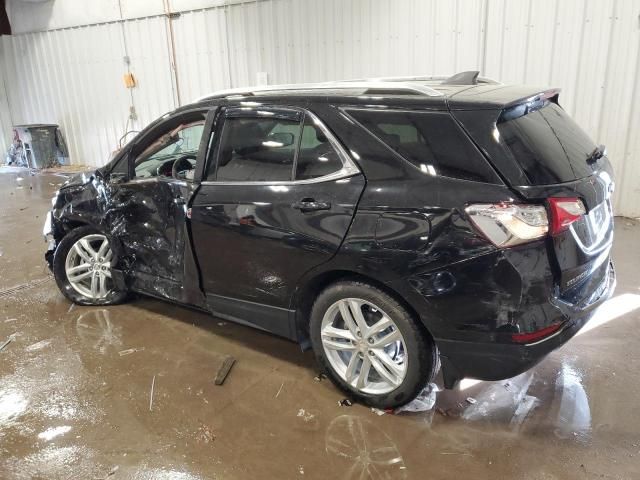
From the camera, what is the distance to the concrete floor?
2396 mm

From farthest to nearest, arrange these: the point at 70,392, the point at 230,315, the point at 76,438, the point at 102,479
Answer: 1. the point at 230,315
2. the point at 70,392
3. the point at 76,438
4. the point at 102,479

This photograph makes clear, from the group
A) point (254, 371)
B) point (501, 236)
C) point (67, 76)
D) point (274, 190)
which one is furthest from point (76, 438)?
point (67, 76)

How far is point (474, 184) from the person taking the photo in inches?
88.7

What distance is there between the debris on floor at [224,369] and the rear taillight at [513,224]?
1.81m

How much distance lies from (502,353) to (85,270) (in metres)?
3.30

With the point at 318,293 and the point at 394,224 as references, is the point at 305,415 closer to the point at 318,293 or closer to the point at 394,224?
the point at 318,293

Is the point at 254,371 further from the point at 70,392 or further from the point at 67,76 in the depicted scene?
the point at 67,76

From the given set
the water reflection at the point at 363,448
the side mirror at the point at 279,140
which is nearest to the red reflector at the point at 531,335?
the water reflection at the point at 363,448

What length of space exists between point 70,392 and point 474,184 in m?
2.58

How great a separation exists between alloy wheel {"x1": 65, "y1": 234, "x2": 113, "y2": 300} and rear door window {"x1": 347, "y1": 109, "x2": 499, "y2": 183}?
2.45 metres

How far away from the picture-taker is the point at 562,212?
221 centimetres

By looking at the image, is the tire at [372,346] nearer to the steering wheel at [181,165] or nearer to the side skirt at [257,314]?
the side skirt at [257,314]

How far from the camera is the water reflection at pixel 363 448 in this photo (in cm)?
233

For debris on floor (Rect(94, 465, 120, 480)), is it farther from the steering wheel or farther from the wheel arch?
the steering wheel
